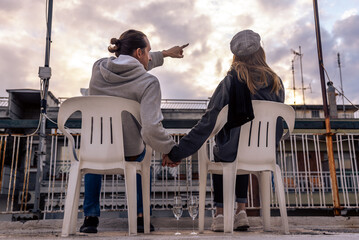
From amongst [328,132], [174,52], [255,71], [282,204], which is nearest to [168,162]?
[282,204]

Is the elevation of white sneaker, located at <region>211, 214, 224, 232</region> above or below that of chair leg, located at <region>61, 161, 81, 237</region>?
below

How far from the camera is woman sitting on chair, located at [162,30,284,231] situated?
228 centimetres

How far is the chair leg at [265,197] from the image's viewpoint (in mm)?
2553

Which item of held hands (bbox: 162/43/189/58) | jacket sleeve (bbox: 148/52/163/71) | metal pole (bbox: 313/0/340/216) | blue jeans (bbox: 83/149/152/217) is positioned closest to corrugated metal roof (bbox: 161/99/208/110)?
metal pole (bbox: 313/0/340/216)

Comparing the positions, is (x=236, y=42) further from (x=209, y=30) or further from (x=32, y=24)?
(x=32, y=24)

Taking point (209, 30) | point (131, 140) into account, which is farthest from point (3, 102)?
point (131, 140)

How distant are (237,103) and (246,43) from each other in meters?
0.60

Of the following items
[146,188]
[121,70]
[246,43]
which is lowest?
[146,188]

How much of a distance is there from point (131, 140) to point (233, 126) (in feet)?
2.31

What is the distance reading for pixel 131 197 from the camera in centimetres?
212

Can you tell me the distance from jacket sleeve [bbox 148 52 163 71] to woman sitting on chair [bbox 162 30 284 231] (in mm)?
678

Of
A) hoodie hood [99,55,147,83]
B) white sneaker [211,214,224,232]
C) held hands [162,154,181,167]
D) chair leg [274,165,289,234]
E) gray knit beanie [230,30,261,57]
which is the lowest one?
white sneaker [211,214,224,232]

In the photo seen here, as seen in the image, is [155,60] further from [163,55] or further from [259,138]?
[259,138]

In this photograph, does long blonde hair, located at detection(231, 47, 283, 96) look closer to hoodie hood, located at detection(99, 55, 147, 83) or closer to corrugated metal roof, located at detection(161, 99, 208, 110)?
hoodie hood, located at detection(99, 55, 147, 83)
